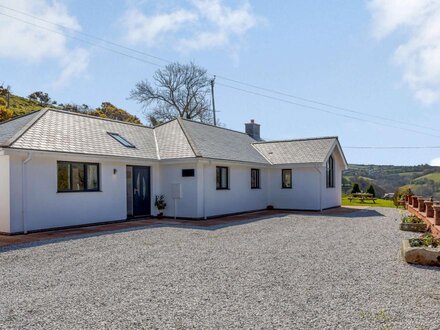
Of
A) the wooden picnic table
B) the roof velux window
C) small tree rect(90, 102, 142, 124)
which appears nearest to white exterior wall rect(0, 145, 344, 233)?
the roof velux window

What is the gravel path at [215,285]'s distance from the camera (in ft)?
15.6

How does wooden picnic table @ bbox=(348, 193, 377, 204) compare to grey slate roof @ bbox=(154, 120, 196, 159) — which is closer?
grey slate roof @ bbox=(154, 120, 196, 159)

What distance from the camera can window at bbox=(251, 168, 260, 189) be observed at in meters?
21.5

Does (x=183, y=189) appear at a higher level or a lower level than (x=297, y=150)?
lower

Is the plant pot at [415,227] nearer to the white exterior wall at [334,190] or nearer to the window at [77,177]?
the white exterior wall at [334,190]

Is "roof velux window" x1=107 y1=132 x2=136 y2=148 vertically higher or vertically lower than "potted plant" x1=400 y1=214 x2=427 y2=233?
higher

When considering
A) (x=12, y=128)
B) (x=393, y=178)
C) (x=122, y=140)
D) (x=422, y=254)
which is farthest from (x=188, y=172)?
(x=393, y=178)

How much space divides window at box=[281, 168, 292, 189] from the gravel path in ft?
37.2

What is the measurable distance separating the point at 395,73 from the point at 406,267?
12.5 m

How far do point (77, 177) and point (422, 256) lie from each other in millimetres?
11315

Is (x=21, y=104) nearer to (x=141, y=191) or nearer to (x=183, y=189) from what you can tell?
(x=141, y=191)

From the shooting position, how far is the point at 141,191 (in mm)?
17125

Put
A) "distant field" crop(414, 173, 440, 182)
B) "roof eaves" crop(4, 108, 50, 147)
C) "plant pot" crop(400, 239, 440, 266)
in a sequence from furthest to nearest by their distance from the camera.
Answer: "distant field" crop(414, 173, 440, 182) → "roof eaves" crop(4, 108, 50, 147) → "plant pot" crop(400, 239, 440, 266)

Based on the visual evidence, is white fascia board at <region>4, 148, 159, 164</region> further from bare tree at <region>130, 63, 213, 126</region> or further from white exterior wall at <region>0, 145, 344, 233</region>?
bare tree at <region>130, 63, 213, 126</region>
